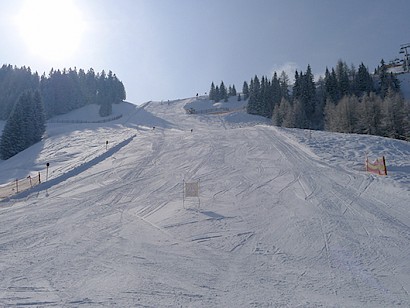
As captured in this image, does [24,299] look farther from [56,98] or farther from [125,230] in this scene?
Result: [56,98]

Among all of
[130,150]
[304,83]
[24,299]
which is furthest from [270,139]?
[304,83]

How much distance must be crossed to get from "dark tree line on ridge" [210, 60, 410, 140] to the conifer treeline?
4789 cm

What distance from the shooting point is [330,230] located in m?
9.53

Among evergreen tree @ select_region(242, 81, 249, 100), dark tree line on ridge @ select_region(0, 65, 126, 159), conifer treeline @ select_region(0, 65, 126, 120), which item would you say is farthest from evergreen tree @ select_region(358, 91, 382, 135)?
conifer treeline @ select_region(0, 65, 126, 120)

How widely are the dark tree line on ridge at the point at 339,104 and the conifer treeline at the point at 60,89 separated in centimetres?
4789

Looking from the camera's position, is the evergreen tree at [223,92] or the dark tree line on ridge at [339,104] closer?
the dark tree line on ridge at [339,104]

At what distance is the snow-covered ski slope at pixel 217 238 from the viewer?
6.24 metres

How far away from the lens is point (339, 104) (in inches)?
2376

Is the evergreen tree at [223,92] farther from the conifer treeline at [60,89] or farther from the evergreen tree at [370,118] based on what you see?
the evergreen tree at [370,118]

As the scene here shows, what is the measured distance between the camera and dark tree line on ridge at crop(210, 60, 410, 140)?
50.5 meters

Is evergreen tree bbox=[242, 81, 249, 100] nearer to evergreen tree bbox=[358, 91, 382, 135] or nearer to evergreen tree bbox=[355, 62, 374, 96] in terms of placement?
evergreen tree bbox=[355, 62, 374, 96]

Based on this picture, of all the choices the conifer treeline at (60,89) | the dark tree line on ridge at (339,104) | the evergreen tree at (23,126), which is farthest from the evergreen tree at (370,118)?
the conifer treeline at (60,89)

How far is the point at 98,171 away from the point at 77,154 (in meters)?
13.2

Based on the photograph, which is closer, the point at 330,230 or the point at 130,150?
the point at 330,230
